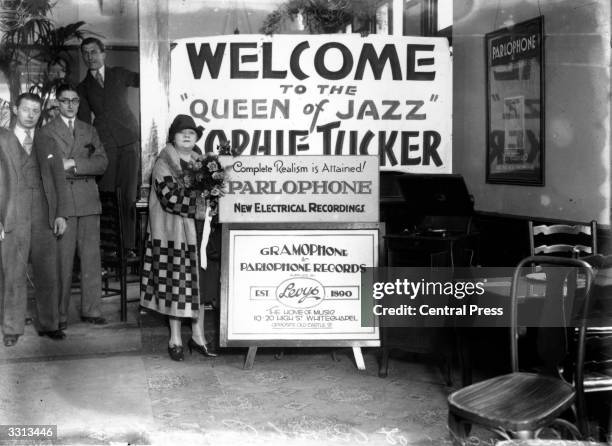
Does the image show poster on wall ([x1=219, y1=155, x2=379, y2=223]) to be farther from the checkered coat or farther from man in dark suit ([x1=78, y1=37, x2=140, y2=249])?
man in dark suit ([x1=78, y1=37, x2=140, y2=249])

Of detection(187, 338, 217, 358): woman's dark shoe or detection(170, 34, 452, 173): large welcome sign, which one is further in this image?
detection(170, 34, 452, 173): large welcome sign

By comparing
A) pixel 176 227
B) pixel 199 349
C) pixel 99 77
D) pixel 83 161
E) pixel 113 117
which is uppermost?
pixel 99 77

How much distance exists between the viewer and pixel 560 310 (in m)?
3.36

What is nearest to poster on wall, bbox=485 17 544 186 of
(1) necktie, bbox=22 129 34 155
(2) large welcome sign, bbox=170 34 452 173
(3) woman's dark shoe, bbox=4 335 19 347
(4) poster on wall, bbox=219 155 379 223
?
(2) large welcome sign, bbox=170 34 452 173

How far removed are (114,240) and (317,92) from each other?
1.82 metres

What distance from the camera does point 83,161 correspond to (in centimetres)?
539

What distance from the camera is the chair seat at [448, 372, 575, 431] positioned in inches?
104

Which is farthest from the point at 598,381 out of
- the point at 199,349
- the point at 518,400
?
the point at 199,349

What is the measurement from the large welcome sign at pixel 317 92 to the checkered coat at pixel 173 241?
1.77 ft

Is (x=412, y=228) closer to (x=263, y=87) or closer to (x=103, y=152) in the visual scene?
(x=263, y=87)

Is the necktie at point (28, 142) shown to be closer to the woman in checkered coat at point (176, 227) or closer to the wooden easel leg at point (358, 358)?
the woman in checkered coat at point (176, 227)

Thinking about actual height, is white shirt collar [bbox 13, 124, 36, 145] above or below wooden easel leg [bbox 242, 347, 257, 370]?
above

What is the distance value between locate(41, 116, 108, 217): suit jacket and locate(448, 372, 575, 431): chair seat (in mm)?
3344

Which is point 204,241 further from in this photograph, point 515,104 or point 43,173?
point 515,104
